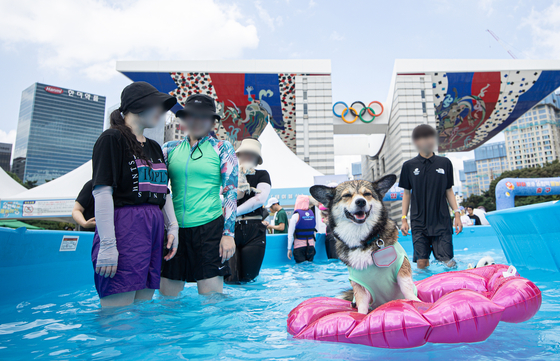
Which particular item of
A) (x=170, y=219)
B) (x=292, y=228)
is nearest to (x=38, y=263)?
(x=170, y=219)

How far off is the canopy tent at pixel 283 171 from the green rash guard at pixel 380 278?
8433 mm

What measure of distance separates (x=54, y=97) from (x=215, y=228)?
146m

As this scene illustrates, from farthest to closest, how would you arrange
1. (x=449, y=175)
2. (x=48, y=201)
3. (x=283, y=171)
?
(x=48, y=201), (x=283, y=171), (x=449, y=175)

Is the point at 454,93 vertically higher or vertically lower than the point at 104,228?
higher

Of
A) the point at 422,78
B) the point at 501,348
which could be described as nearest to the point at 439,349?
the point at 501,348

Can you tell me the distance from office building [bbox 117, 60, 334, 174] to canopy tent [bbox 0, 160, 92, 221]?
8124 millimetres

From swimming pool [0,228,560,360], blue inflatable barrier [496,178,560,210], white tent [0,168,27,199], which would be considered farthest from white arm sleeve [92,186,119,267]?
white tent [0,168,27,199]

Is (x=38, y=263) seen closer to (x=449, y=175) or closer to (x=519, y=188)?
(x=449, y=175)

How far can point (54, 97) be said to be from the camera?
117812mm

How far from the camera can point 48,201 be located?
1195cm

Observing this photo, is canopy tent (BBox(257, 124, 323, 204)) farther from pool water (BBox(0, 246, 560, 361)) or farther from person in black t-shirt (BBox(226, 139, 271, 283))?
pool water (BBox(0, 246, 560, 361))

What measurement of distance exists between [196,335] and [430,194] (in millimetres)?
2974

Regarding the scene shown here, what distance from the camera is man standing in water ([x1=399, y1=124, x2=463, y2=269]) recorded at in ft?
11.8

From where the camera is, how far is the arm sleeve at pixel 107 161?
1.82 m
